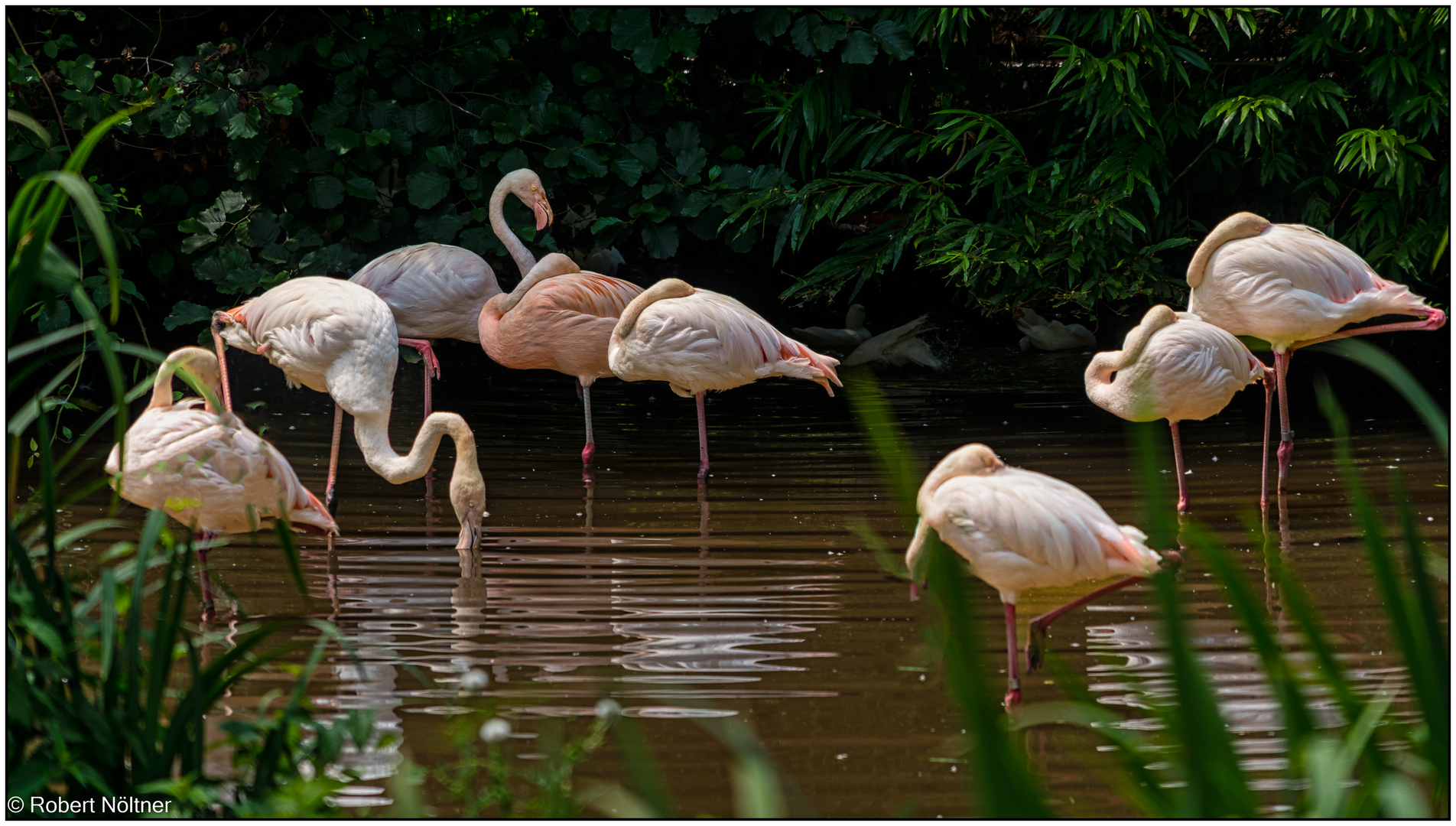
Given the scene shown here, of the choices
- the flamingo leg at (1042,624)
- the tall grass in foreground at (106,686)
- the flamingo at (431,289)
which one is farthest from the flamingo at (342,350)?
the tall grass in foreground at (106,686)

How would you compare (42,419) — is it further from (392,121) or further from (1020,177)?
(1020,177)

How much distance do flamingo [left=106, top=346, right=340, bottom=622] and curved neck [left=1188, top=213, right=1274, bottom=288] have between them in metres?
3.11

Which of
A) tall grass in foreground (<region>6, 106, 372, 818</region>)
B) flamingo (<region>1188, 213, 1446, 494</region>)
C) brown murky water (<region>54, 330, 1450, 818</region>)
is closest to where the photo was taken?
tall grass in foreground (<region>6, 106, 372, 818</region>)

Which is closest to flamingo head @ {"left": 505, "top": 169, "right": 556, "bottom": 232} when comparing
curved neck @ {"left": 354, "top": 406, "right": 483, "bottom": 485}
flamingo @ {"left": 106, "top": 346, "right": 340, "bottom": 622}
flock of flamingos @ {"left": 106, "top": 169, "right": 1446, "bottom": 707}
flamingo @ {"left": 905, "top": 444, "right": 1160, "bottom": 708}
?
flock of flamingos @ {"left": 106, "top": 169, "right": 1446, "bottom": 707}

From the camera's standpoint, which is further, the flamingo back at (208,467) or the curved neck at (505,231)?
the curved neck at (505,231)

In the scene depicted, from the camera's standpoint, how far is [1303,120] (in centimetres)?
678

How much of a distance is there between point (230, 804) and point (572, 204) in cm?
561

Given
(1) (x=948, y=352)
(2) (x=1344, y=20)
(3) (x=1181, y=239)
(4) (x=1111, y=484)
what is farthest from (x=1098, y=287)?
(4) (x=1111, y=484)

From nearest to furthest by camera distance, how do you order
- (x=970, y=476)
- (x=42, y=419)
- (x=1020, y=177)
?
(x=42, y=419) < (x=970, y=476) < (x=1020, y=177)

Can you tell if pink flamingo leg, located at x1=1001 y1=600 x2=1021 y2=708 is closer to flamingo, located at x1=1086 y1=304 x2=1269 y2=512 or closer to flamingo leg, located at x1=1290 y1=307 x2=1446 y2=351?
flamingo, located at x1=1086 y1=304 x2=1269 y2=512

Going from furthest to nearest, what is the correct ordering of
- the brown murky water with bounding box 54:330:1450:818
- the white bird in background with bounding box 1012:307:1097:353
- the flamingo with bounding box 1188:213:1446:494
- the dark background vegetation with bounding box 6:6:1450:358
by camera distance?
the white bird in background with bounding box 1012:307:1097:353 < the dark background vegetation with bounding box 6:6:1450:358 < the flamingo with bounding box 1188:213:1446:494 < the brown murky water with bounding box 54:330:1450:818

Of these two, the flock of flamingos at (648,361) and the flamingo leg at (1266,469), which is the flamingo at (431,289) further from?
the flamingo leg at (1266,469)

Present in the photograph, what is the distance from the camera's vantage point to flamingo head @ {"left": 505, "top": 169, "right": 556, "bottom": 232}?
231 inches

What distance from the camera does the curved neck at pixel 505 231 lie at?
5.85 meters
